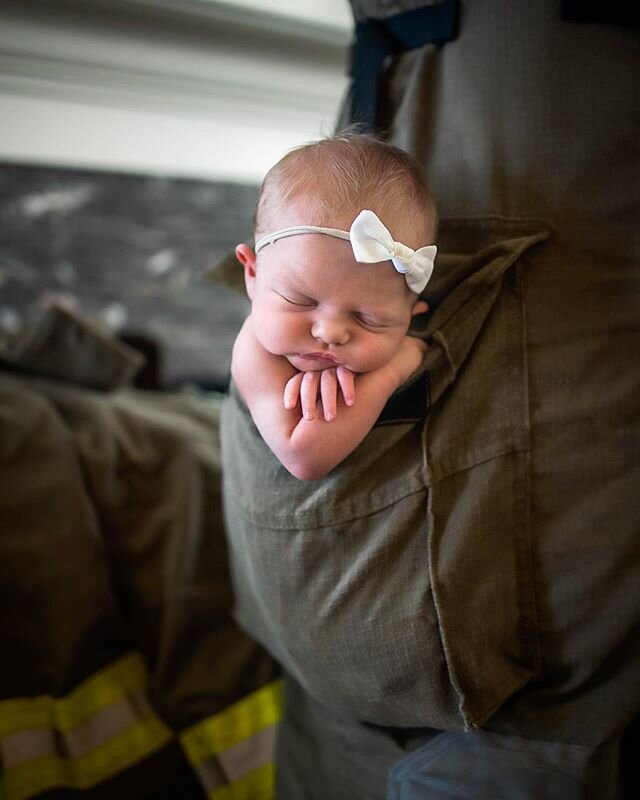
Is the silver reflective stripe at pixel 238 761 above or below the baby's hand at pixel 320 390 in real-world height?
below

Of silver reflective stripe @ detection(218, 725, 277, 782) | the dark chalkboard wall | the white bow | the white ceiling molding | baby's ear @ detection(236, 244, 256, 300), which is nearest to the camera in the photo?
the white bow

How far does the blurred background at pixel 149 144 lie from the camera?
3.87ft

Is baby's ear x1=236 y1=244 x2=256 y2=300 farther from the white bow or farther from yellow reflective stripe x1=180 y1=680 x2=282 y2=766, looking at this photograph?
yellow reflective stripe x1=180 y1=680 x2=282 y2=766

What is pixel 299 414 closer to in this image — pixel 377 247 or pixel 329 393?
pixel 329 393

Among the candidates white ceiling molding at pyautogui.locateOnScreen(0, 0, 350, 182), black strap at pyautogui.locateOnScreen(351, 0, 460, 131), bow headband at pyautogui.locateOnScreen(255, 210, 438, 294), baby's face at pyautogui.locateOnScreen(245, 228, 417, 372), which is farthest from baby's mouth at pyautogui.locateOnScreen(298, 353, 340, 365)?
white ceiling molding at pyautogui.locateOnScreen(0, 0, 350, 182)

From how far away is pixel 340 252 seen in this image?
0.65 metres

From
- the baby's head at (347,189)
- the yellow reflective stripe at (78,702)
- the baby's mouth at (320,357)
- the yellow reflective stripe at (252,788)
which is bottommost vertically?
the yellow reflective stripe at (252,788)

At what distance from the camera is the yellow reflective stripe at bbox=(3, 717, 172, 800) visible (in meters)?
0.87

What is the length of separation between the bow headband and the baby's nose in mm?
63

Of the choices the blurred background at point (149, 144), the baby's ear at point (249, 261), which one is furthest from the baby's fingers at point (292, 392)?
the blurred background at point (149, 144)

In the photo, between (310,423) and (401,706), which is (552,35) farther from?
(401,706)

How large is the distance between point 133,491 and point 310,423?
51 cm

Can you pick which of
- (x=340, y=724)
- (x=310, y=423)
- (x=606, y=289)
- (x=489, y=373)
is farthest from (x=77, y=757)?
(x=606, y=289)

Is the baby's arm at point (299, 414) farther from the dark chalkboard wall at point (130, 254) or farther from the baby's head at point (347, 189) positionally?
the dark chalkboard wall at point (130, 254)
